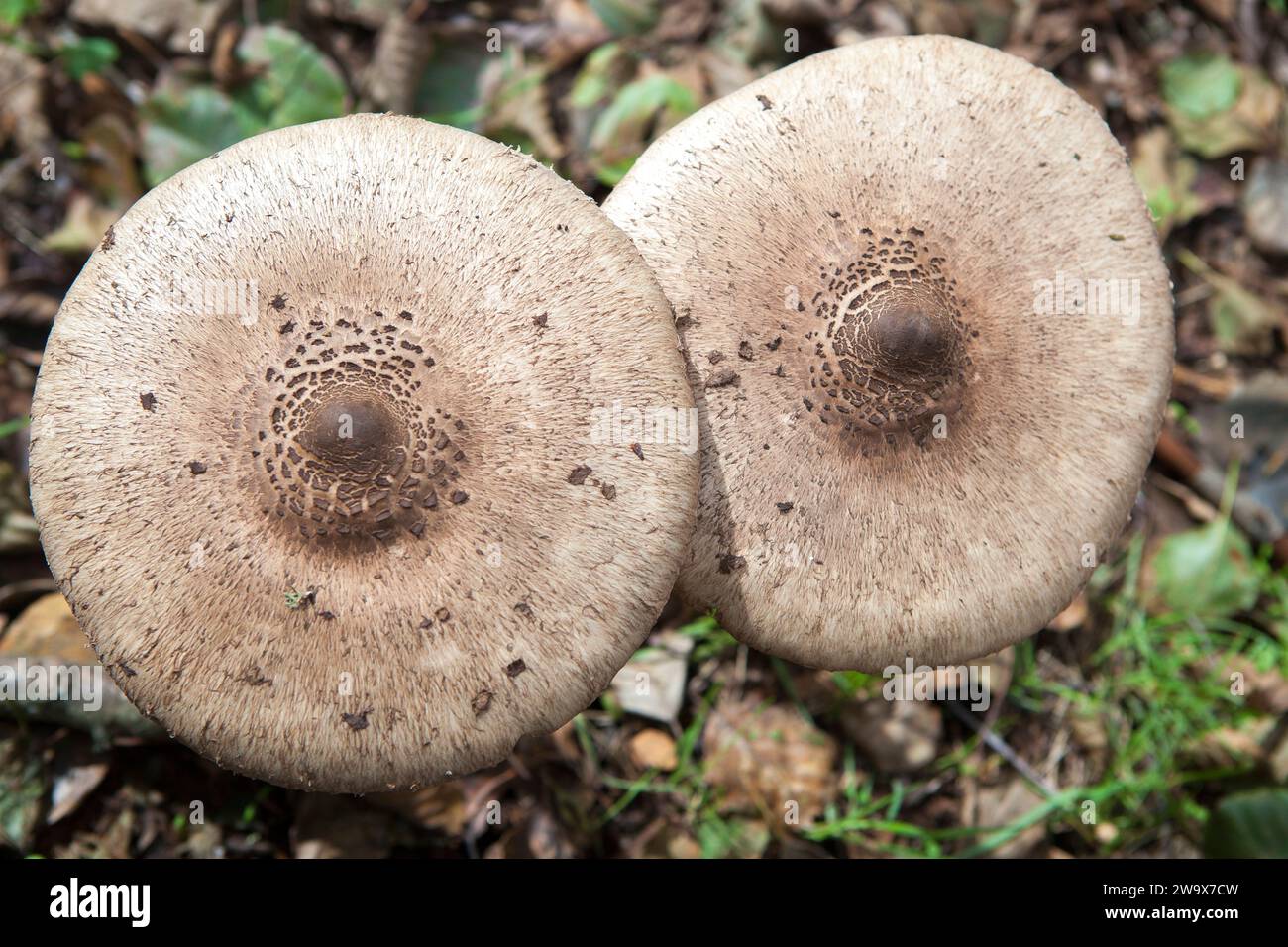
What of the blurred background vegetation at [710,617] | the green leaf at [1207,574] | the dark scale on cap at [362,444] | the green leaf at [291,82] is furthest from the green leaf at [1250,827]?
the green leaf at [291,82]

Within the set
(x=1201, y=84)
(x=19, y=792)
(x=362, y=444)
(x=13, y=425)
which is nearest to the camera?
(x=362, y=444)

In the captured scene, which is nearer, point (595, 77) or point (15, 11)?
point (15, 11)

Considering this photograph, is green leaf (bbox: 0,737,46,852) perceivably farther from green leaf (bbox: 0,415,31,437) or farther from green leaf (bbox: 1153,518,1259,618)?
green leaf (bbox: 1153,518,1259,618)

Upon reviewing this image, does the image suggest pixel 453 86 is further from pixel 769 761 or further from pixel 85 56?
pixel 769 761

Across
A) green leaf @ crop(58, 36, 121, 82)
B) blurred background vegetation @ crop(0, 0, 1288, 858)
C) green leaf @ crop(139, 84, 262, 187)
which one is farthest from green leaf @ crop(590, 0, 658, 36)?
green leaf @ crop(58, 36, 121, 82)

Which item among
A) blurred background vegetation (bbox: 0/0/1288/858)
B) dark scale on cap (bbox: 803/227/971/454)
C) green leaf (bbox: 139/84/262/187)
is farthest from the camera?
green leaf (bbox: 139/84/262/187)

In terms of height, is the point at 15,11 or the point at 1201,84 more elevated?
the point at 15,11

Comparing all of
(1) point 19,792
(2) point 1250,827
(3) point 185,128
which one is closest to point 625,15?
(3) point 185,128
